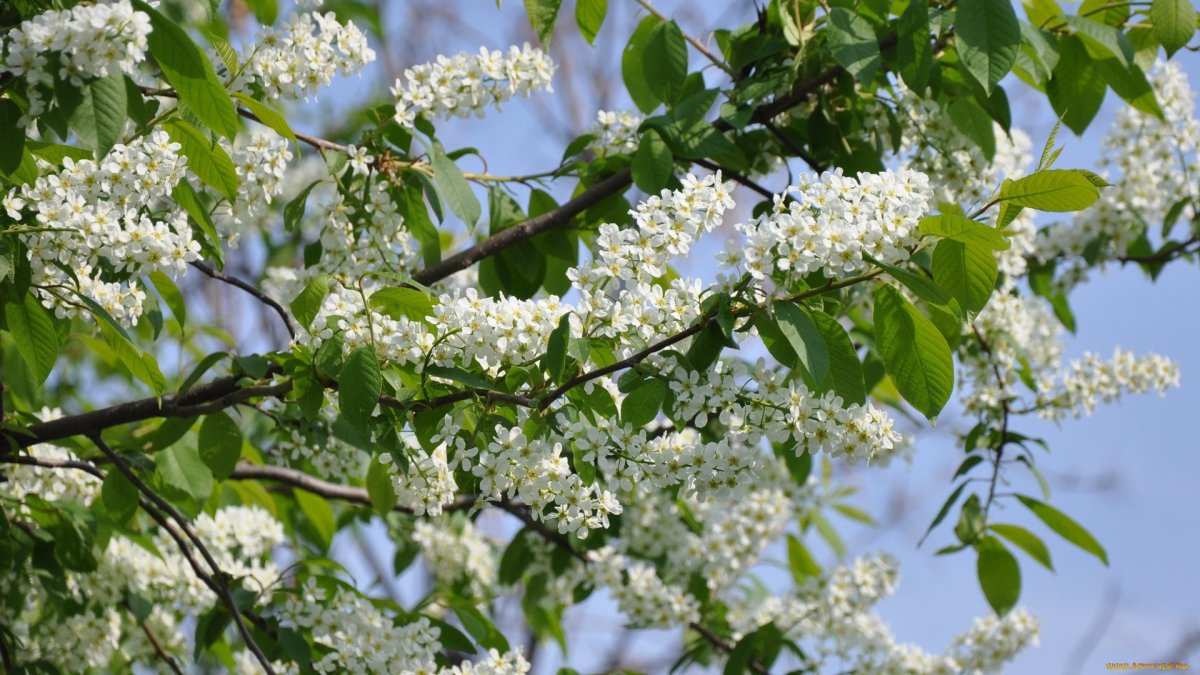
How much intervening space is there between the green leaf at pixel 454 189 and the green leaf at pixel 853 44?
0.81 m

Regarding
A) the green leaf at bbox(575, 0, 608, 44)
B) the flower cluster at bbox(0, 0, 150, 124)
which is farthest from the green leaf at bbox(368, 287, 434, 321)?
the green leaf at bbox(575, 0, 608, 44)

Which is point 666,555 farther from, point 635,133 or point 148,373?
point 148,373

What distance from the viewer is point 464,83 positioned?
2.78 metres

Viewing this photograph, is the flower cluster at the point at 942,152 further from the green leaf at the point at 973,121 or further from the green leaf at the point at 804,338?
the green leaf at the point at 804,338

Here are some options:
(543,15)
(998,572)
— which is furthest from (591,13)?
(998,572)

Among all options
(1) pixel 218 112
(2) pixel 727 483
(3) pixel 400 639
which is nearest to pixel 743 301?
(2) pixel 727 483

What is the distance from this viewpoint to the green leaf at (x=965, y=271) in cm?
172

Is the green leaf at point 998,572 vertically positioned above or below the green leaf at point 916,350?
above

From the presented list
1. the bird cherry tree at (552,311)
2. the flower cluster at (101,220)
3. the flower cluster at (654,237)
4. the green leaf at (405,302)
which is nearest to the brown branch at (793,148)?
the bird cherry tree at (552,311)

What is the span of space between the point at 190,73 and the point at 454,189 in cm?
84

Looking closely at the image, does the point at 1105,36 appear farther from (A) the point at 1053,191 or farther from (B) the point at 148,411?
(B) the point at 148,411

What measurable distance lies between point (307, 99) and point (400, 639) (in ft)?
3.81

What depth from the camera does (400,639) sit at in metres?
2.63

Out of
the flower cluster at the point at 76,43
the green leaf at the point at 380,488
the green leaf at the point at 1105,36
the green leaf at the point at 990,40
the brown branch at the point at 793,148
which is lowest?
the flower cluster at the point at 76,43
